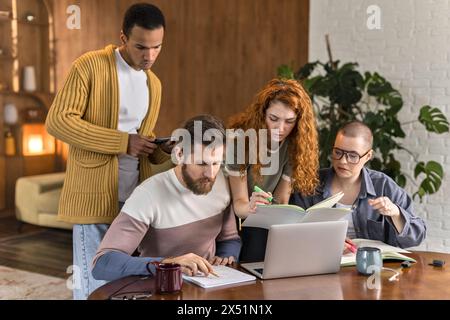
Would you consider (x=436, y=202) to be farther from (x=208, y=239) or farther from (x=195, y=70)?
(x=208, y=239)

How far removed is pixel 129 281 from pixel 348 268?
0.70 metres

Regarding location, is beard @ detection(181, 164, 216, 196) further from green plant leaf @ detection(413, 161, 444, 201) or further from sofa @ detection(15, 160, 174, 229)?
sofa @ detection(15, 160, 174, 229)

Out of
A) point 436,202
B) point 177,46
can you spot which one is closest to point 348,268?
point 436,202

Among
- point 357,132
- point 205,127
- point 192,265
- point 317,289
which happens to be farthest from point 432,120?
point 192,265

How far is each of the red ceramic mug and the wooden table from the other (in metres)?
0.02

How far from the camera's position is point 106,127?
7.63ft

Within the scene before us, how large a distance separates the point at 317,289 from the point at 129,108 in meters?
1.08

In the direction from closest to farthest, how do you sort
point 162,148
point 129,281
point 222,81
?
point 129,281 → point 162,148 → point 222,81

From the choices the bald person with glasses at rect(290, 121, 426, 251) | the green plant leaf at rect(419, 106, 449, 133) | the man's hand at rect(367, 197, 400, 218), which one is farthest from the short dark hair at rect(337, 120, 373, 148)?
the green plant leaf at rect(419, 106, 449, 133)

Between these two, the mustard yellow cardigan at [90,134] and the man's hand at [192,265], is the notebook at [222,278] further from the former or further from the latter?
the mustard yellow cardigan at [90,134]

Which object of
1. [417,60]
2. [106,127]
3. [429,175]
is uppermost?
[417,60]

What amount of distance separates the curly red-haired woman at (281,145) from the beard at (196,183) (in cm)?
23

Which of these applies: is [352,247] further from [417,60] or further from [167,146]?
[417,60]

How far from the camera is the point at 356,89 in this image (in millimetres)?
4270
